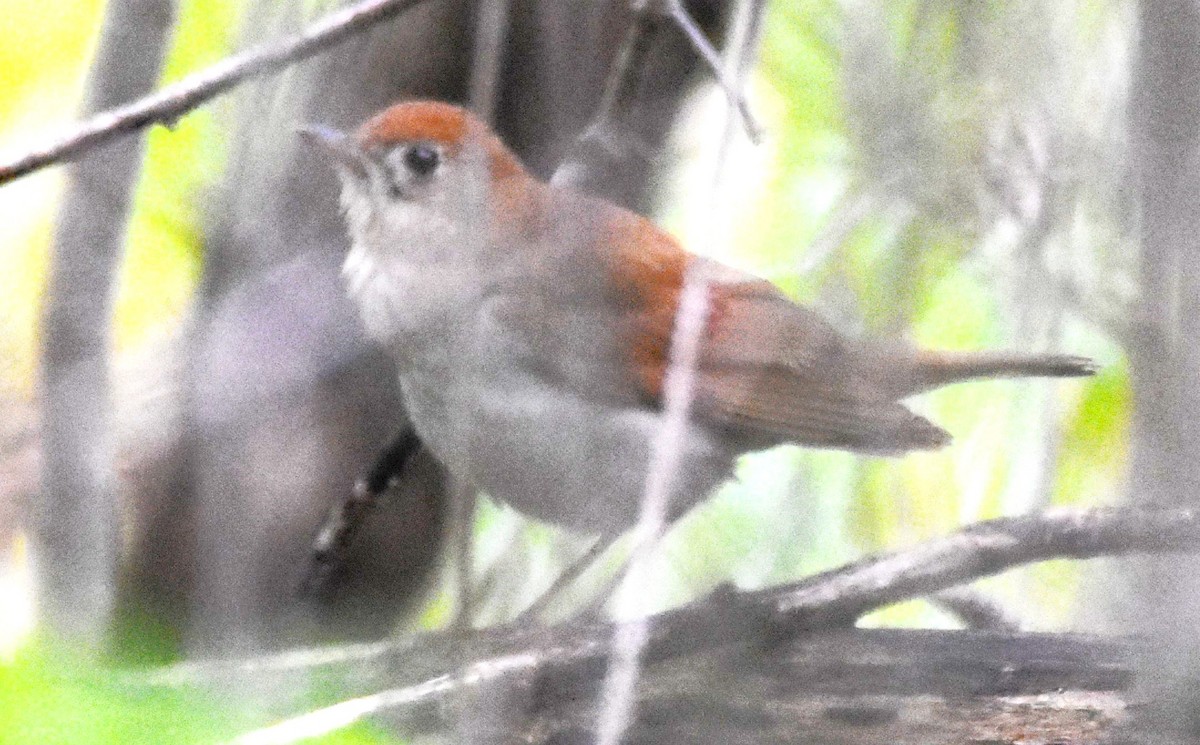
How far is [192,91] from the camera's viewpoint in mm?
1098

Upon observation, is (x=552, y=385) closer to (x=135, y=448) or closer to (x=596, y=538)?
(x=596, y=538)

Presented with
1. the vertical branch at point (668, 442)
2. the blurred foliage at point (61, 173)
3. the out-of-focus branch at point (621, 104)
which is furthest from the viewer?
the out-of-focus branch at point (621, 104)

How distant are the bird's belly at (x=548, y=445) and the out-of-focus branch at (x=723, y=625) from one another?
0.14m

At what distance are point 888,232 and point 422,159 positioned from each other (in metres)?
0.60

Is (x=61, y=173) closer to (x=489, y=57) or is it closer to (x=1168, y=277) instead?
(x=489, y=57)

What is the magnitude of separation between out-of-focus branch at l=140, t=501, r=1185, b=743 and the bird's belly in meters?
0.14

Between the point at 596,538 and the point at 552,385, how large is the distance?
7.5 inches

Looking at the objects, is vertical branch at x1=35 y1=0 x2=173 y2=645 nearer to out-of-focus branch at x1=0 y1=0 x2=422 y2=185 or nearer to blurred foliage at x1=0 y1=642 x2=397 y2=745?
out-of-focus branch at x1=0 y1=0 x2=422 y2=185

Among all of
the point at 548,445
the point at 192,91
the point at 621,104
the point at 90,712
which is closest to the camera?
the point at 90,712

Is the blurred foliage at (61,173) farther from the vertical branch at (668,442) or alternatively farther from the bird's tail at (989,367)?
the bird's tail at (989,367)

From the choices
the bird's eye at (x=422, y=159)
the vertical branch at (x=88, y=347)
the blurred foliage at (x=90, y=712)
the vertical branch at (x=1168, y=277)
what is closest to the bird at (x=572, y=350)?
the bird's eye at (x=422, y=159)

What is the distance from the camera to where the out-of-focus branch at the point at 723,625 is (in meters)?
1.23

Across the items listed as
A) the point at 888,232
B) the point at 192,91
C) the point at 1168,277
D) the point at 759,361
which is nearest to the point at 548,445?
the point at 759,361

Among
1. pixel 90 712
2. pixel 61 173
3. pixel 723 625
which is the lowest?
pixel 723 625
